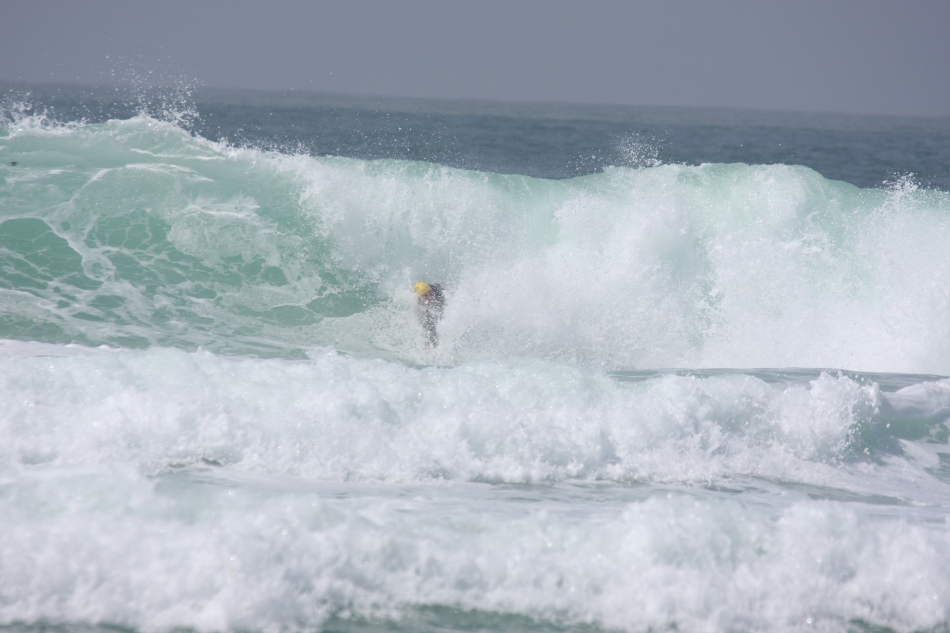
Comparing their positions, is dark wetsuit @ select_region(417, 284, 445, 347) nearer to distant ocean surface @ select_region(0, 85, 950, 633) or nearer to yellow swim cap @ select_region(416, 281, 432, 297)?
yellow swim cap @ select_region(416, 281, 432, 297)

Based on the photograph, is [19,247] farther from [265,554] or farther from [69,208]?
[265,554]

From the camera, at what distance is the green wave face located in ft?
36.0

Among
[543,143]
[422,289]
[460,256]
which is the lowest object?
[422,289]

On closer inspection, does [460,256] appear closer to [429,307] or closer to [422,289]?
[422,289]

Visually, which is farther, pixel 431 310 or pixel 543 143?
pixel 543 143

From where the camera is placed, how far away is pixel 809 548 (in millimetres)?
5137

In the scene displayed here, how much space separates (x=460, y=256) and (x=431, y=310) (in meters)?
1.90

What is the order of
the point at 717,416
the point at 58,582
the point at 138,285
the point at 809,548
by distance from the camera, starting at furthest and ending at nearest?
the point at 138,285, the point at 717,416, the point at 809,548, the point at 58,582

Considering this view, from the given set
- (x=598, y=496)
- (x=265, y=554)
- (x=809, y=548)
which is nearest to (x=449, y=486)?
(x=598, y=496)

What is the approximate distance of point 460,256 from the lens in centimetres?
1270

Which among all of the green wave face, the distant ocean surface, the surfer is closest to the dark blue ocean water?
the green wave face

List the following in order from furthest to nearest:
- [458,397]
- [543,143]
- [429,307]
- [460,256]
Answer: [543,143], [460,256], [429,307], [458,397]

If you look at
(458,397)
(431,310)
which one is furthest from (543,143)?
(458,397)

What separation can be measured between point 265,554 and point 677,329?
25.5ft
